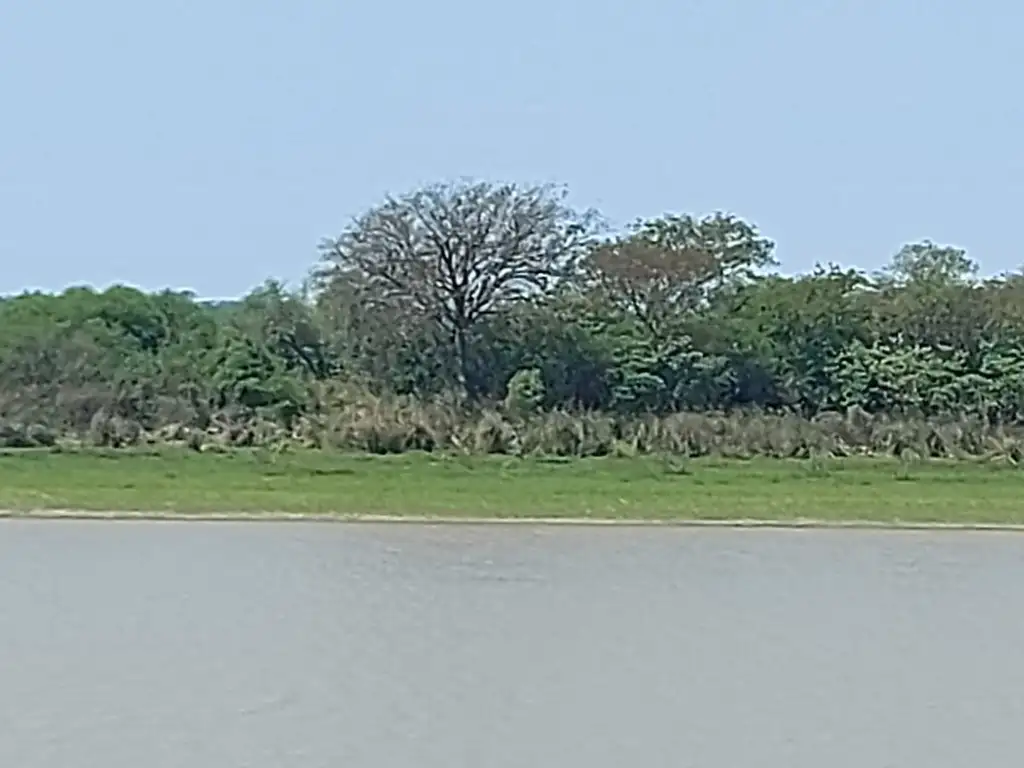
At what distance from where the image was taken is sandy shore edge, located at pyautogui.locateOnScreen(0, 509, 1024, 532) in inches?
615

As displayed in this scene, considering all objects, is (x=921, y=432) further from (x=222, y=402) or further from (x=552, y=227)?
(x=222, y=402)

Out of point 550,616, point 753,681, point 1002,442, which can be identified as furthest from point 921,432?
point 753,681

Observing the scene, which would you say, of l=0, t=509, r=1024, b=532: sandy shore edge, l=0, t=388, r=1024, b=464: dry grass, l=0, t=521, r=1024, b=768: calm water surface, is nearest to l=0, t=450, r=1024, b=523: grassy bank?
l=0, t=509, r=1024, b=532: sandy shore edge

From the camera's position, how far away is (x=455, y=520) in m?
15.9

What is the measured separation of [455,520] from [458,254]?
566 inches

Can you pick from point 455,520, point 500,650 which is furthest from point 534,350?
point 500,650

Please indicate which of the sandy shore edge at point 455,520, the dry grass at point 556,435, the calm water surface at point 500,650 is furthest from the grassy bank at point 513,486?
the calm water surface at point 500,650

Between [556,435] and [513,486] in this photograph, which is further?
[556,435]

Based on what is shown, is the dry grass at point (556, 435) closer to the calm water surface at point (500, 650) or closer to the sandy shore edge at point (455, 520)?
the sandy shore edge at point (455, 520)

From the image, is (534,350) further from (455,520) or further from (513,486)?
(455,520)

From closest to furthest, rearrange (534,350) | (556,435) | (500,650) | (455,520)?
1. (500,650)
2. (455,520)
3. (556,435)
4. (534,350)

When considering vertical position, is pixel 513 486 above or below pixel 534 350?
below

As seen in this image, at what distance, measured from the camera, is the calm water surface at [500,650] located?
6.98m

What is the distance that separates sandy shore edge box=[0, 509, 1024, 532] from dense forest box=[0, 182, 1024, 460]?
25.7 feet
